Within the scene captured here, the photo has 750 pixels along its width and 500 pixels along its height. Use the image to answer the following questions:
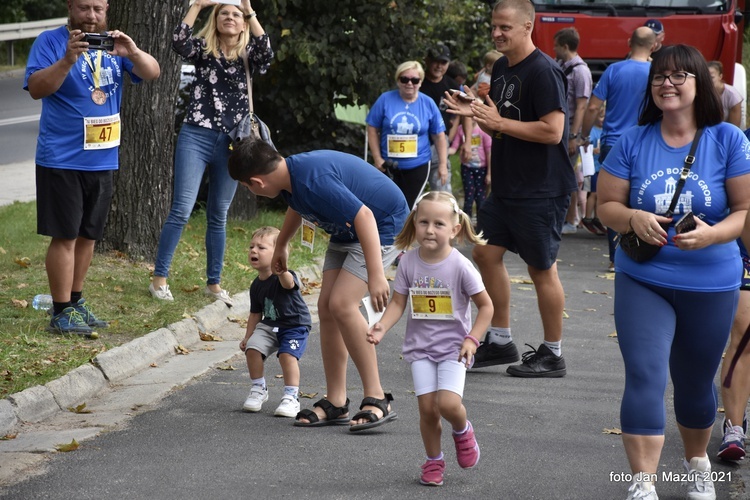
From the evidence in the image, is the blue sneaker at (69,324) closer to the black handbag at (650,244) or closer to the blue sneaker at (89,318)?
the blue sneaker at (89,318)

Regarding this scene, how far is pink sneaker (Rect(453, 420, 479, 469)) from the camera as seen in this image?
188 inches

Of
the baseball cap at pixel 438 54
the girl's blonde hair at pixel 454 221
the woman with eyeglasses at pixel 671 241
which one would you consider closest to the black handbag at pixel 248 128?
the girl's blonde hair at pixel 454 221

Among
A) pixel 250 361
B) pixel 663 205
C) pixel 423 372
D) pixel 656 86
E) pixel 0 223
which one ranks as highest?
pixel 656 86

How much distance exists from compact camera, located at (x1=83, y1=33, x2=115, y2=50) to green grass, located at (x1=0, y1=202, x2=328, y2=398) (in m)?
1.83

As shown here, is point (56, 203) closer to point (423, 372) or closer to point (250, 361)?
point (250, 361)

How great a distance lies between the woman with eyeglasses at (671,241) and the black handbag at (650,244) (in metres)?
0.02

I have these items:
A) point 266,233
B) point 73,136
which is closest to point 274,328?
point 266,233

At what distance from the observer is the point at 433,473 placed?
4.75m

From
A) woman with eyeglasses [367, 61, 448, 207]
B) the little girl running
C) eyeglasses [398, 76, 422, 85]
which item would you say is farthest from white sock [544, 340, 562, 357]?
eyeglasses [398, 76, 422, 85]

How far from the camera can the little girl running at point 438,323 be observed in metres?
4.71

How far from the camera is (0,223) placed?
36.2ft

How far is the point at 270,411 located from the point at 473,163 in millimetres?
7299

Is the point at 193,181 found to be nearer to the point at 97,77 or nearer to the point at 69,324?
the point at 97,77

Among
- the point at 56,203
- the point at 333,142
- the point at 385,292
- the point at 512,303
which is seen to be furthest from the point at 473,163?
the point at 385,292
